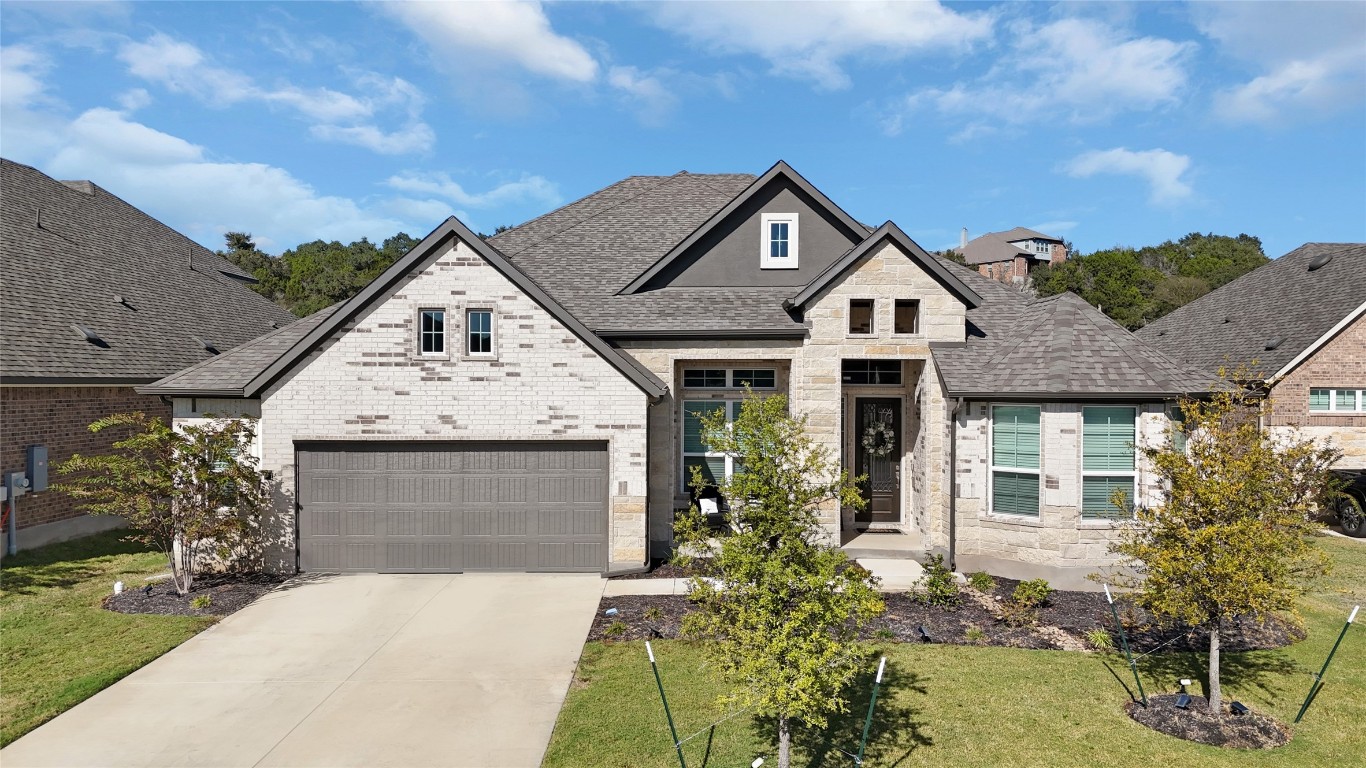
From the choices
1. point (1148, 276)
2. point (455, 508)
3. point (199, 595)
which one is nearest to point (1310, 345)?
point (455, 508)

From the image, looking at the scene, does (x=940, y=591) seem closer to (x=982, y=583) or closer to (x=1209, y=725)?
(x=982, y=583)

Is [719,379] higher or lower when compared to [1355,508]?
higher

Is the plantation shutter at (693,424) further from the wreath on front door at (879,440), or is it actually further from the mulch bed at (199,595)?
the mulch bed at (199,595)

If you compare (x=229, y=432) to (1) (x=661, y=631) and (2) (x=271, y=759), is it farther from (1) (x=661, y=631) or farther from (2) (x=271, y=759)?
(1) (x=661, y=631)

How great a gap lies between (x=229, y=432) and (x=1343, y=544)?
23015mm

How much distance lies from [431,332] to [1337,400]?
79.1 ft

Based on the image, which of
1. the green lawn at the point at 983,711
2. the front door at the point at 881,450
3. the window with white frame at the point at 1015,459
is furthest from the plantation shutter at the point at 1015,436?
the green lawn at the point at 983,711

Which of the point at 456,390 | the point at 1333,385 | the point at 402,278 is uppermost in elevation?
the point at 402,278

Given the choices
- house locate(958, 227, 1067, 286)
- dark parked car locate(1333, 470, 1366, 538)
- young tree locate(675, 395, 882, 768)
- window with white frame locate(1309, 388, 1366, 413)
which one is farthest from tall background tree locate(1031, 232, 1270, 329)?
young tree locate(675, 395, 882, 768)

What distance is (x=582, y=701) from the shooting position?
7684 millimetres

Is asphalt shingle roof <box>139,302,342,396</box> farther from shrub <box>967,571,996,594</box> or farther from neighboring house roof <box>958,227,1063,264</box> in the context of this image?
neighboring house roof <box>958,227,1063,264</box>

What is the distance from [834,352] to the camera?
1378 cm

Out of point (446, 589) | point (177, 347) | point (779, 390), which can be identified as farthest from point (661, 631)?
point (177, 347)

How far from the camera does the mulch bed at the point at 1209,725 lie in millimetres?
6934
